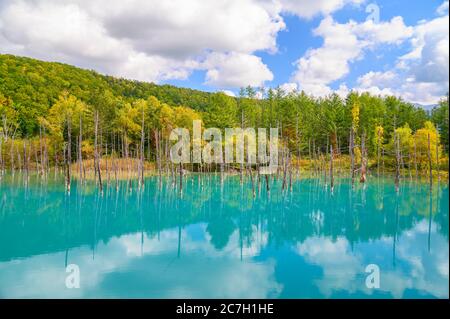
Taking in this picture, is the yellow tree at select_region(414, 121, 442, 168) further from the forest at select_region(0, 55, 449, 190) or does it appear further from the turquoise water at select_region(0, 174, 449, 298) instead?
the turquoise water at select_region(0, 174, 449, 298)

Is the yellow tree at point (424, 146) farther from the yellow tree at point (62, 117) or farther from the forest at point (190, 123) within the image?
the yellow tree at point (62, 117)

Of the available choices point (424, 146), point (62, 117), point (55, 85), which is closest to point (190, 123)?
point (62, 117)

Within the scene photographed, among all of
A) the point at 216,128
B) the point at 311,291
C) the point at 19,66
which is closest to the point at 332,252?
the point at 311,291

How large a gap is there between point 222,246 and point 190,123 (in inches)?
1720

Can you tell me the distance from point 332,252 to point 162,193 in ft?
75.5

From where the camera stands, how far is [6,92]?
230 ft

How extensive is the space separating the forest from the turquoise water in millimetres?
23377

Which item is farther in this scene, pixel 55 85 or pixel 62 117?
pixel 55 85

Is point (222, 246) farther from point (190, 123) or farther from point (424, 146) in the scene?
point (190, 123)

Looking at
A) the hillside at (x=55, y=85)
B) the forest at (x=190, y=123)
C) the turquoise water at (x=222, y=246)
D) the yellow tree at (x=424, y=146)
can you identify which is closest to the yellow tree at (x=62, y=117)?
the forest at (x=190, y=123)

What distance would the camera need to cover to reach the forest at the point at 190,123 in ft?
176

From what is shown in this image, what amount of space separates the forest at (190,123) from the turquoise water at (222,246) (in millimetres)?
23377

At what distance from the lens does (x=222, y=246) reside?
679 inches

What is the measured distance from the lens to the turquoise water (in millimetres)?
11570
